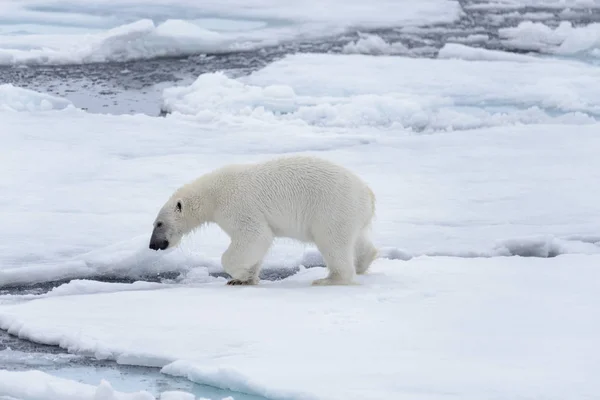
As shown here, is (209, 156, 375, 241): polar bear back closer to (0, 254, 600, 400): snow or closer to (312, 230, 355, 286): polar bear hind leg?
(312, 230, 355, 286): polar bear hind leg

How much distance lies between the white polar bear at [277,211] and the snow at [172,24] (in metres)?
7.77

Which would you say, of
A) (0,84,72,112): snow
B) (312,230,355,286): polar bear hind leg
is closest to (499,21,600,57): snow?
(0,84,72,112): snow

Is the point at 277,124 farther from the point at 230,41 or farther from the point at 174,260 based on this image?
the point at 230,41

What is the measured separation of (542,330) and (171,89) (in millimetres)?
7378

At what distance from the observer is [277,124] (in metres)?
8.91

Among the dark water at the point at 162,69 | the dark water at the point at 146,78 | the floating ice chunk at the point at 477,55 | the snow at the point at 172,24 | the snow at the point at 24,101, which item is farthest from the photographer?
the snow at the point at 172,24

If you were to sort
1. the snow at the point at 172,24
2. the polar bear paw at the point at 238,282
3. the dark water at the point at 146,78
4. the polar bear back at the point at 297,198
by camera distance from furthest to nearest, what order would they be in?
the snow at the point at 172,24 < the polar bear paw at the point at 238,282 < the polar bear back at the point at 297,198 < the dark water at the point at 146,78

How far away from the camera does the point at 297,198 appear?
4.64m

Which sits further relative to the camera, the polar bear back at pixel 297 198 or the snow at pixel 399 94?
the snow at pixel 399 94

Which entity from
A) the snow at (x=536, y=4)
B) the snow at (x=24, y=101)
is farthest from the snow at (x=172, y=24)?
the snow at (x=24, y=101)

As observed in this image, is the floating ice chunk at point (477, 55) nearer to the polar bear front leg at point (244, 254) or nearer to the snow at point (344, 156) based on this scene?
the snow at point (344, 156)

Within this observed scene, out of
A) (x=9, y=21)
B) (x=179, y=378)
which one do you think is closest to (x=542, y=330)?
(x=179, y=378)

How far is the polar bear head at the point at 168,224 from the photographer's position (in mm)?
4809

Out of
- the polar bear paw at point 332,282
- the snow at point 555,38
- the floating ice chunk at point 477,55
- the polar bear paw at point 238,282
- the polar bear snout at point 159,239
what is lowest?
the polar bear paw at point 238,282
